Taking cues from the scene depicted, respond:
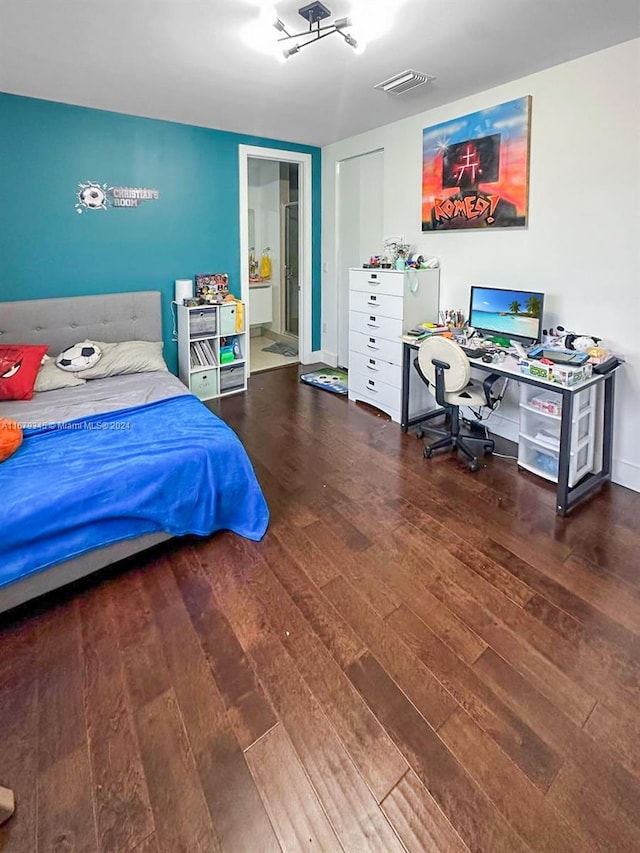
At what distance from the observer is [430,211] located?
4.12 metres

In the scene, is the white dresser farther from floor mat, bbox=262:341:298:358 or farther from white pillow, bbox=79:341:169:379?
floor mat, bbox=262:341:298:358

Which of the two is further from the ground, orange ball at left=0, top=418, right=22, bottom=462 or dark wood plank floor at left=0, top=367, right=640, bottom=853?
orange ball at left=0, top=418, right=22, bottom=462

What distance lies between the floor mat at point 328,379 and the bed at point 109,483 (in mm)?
1989

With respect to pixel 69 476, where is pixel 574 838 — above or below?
below

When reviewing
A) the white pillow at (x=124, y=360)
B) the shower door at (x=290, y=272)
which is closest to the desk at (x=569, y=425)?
the white pillow at (x=124, y=360)

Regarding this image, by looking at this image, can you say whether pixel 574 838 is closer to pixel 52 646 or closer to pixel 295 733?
pixel 295 733

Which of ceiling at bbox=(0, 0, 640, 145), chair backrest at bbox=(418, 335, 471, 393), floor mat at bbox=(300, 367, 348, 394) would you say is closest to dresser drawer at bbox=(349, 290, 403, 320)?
chair backrest at bbox=(418, 335, 471, 393)

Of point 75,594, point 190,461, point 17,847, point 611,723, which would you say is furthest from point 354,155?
point 17,847

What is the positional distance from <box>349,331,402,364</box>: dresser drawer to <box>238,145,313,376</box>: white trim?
1181mm

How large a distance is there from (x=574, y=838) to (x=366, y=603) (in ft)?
3.31

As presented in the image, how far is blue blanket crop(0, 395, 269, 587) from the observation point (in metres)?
1.98

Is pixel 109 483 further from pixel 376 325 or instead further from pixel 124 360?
pixel 376 325

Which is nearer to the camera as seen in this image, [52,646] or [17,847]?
[17,847]

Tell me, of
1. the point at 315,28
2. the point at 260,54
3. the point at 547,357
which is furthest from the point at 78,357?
the point at 547,357
